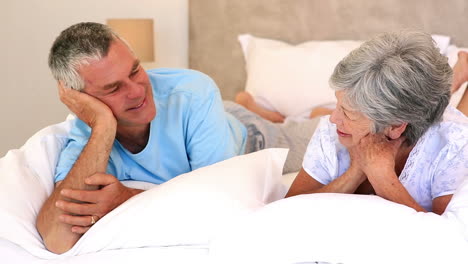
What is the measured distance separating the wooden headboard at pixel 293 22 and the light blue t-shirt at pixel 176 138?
128 centimetres

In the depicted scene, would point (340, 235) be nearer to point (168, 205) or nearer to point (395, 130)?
point (395, 130)

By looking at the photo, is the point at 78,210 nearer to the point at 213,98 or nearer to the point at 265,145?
the point at 213,98

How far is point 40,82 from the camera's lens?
4008 mm

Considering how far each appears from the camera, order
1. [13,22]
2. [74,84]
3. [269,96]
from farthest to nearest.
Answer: [13,22] < [269,96] < [74,84]

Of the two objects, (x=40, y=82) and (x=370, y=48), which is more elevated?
(x=370, y=48)

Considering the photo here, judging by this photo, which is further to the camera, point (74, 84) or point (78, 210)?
point (74, 84)

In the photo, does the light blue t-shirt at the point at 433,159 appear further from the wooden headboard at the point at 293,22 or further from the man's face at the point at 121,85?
the wooden headboard at the point at 293,22

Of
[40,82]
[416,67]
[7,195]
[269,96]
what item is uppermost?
[416,67]

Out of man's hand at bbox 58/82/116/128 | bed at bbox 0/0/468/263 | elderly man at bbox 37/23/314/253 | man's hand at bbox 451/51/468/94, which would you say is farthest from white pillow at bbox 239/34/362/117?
man's hand at bbox 58/82/116/128

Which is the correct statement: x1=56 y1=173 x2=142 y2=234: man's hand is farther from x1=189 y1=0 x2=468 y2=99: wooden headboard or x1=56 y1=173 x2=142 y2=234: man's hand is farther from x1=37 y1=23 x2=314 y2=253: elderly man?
x1=189 y1=0 x2=468 y2=99: wooden headboard

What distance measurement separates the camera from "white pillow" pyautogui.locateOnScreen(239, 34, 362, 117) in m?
3.14

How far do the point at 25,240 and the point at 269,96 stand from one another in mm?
1722

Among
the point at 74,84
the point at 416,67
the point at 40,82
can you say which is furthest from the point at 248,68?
the point at 416,67

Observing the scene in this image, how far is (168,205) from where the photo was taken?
5.57ft
